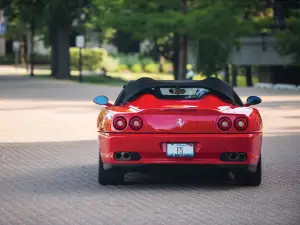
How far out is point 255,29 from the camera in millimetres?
48000

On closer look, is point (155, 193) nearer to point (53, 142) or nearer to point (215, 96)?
point (215, 96)

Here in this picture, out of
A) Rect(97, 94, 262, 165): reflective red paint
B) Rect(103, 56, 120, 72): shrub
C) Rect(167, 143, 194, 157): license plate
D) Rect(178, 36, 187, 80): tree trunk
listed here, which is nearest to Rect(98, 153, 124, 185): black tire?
Rect(97, 94, 262, 165): reflective red paint

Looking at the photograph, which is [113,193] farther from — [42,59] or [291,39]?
[42,59]

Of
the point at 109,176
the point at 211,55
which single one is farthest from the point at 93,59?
the point at 109,176

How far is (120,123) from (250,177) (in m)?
1.58

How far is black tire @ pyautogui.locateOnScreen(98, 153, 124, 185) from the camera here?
432 inches

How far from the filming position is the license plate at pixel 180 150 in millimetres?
10641

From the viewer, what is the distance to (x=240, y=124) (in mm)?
10766

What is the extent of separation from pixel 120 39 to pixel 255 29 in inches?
910

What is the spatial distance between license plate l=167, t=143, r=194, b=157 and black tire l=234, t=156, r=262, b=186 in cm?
72

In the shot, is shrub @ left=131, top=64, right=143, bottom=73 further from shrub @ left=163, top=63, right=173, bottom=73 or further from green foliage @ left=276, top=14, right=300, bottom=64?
green foliage @ left=276, top=14, right=300, bottom=64

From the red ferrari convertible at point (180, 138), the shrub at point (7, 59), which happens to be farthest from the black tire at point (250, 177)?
the shrub at point (7, 59)

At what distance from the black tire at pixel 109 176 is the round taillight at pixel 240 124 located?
1372 mm

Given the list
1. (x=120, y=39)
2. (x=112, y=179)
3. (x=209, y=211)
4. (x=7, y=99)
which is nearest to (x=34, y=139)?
(x=112, y=179)
